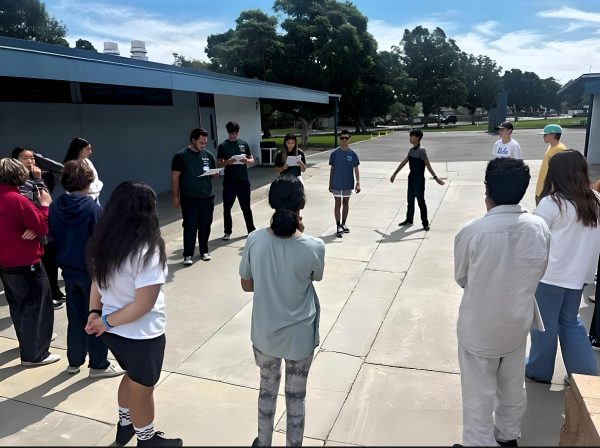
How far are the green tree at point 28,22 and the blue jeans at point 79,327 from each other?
42.1 meters

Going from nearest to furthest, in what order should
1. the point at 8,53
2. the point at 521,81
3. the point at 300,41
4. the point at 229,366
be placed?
the point at 229,366 → the point at 8,53 → the point at 300,41 → the point at 521,81

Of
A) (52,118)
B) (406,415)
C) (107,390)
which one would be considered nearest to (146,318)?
(107,390)

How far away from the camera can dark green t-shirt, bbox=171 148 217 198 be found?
19.2ft

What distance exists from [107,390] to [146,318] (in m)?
1.32

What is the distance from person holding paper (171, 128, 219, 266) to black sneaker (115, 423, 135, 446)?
3473mm

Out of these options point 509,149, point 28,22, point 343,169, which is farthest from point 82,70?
point 28,22

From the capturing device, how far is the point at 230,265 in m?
6.09

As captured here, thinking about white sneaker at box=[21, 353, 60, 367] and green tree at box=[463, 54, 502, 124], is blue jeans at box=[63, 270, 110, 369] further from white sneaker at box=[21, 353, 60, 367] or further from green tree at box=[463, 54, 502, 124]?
green tree at box=[463, 54, 502, 124]

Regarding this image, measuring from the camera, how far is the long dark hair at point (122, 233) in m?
2.30

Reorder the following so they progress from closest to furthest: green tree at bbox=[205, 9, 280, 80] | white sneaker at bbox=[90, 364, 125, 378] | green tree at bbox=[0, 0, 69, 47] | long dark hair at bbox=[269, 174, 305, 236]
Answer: long dark hair at bbox=[269, 174, 305, 236]
white sneaker at bbox=[90, 364, 125, 378]
green tree at bbox=[205, 9, 280, 80]
green tree at bbox=[0, 0, 69, 47]

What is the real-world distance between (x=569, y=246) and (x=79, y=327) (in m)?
3.61

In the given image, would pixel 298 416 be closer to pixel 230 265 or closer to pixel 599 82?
pixel 230 265

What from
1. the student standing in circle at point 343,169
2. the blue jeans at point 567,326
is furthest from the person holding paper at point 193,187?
the blue jeans at point 567,326

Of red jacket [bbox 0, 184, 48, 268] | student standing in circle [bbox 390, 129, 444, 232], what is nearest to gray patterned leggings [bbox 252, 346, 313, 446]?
red jacket [bbox 0, 184, 48, 268]
